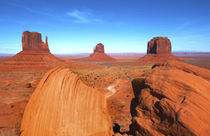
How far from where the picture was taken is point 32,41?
49.0 meters

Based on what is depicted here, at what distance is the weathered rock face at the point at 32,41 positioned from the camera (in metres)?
47.9

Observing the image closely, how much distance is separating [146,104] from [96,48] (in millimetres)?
109997

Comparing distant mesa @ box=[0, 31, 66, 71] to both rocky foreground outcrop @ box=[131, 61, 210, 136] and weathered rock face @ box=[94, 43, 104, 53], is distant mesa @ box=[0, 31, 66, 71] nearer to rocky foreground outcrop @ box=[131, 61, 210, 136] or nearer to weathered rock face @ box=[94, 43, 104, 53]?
rocky foreground outcrop @ box=[131, 61, 210, 136]

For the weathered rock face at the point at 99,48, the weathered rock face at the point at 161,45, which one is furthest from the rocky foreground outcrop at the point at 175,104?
the weathered rock face at the point at 99,48

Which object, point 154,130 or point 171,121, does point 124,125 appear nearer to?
point 154,130

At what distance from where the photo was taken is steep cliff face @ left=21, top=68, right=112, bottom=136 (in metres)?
3.65

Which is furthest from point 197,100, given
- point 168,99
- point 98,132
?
point 98,132

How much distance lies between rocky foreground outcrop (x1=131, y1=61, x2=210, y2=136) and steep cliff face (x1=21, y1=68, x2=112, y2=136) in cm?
170

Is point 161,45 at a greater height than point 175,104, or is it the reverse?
point 161,45

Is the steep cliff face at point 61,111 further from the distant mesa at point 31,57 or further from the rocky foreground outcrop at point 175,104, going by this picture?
the distant mesa at point 31,57

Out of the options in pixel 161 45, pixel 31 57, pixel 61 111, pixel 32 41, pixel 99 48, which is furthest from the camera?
pixel 99 48

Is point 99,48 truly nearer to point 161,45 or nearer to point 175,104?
point 161,45

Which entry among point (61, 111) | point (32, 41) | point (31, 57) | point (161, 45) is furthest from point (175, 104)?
point (161, 45)

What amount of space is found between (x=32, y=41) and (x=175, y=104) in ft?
190
